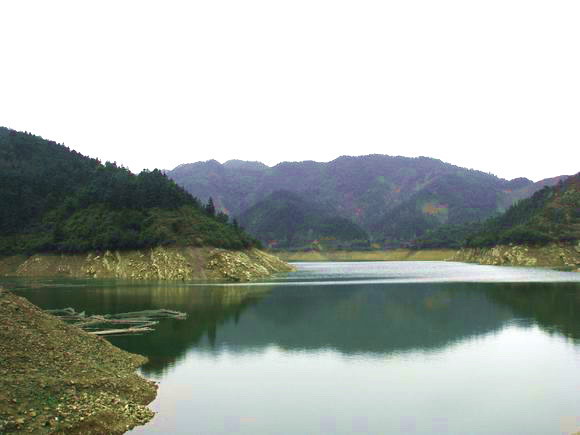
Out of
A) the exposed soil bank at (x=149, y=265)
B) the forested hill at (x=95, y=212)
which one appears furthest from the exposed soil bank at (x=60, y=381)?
the forested hill at (x=95, y=212)

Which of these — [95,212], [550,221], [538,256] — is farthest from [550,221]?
[95,212]

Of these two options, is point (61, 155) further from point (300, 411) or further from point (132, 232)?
point (300, 411)

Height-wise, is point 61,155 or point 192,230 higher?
point 61,155

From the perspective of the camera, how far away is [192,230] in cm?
9994

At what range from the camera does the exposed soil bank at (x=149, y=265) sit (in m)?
92.8

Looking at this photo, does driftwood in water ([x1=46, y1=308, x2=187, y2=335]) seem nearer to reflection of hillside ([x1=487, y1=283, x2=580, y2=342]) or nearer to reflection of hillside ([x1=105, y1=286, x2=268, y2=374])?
reflection of hillside ([x1=105, y1=286, x2=268, y2=374])

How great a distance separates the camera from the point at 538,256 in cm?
14300

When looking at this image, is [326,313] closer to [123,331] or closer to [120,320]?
[120,320]

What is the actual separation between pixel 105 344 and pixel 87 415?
32.6 feet

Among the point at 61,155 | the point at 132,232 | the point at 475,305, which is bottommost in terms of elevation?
the point at 475,305

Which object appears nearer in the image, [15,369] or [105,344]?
[15,369]

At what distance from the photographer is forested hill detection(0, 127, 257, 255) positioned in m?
99.6

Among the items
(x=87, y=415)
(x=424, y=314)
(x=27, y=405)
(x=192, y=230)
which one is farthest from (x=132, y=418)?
(x=192, y=230)

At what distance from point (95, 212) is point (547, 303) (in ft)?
281
